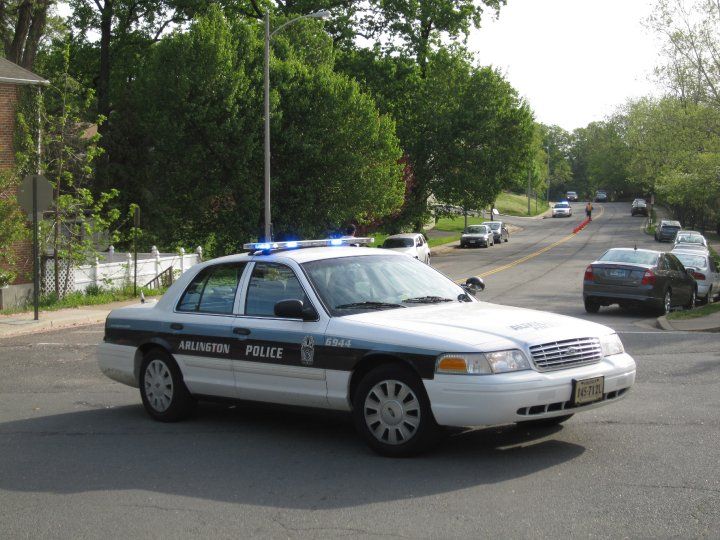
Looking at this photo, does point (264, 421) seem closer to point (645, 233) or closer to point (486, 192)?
point (486, 192)

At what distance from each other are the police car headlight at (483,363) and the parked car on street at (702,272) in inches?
722

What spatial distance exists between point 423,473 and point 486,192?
4667cm

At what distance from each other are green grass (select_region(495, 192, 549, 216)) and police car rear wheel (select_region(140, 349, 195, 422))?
10325 cm

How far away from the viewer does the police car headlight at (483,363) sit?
681 cm

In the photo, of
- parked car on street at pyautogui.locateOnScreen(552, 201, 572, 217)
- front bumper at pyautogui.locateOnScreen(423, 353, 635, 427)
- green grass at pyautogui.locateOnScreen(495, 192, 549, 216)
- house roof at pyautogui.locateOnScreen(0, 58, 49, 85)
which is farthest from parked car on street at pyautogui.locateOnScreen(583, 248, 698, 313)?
green grass at pyautogui.locateOnScreen(495, 192, 549, 216)

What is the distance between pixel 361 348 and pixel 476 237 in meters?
53.6

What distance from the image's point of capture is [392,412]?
23.4ft

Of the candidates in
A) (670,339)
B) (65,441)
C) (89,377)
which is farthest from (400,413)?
(670,339)

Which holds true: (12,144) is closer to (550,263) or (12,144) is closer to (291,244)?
(291,244)

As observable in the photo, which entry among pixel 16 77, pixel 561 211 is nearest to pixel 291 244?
pixel 16 77

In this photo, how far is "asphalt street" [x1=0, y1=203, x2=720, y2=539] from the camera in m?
5.68

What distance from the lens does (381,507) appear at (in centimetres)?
600

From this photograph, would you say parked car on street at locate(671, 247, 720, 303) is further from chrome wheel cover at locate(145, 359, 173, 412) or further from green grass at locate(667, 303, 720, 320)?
chrome wheel cover at locate(145, 359, 173, 412)

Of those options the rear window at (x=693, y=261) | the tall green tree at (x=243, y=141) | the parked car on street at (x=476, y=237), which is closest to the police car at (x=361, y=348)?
the rear window at (x=693, y=261)
